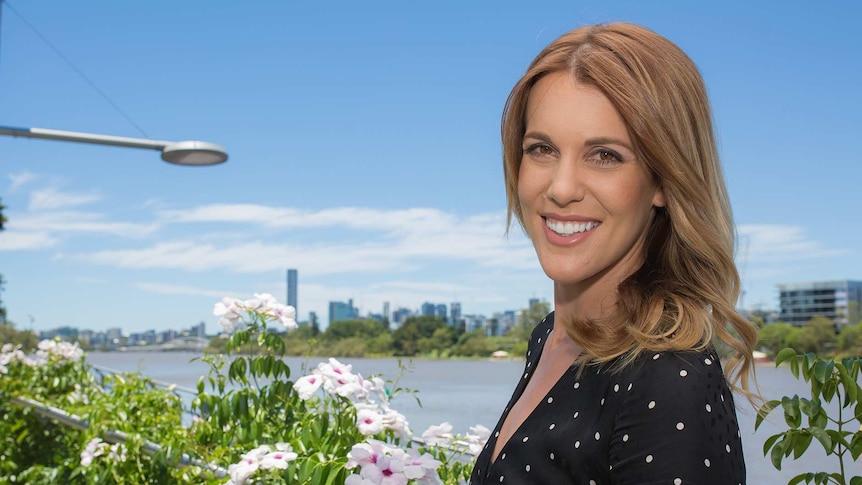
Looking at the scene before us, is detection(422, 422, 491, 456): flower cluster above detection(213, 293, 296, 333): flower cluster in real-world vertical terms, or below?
below

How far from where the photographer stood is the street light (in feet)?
22.4

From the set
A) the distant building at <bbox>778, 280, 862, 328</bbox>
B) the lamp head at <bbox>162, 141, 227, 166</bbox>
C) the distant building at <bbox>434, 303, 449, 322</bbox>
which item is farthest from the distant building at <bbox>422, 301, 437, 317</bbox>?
the distant building at <bbox>778, 280, 862, 328</bbox>

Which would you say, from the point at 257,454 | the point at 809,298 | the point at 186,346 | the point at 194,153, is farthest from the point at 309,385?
the point at 809,298

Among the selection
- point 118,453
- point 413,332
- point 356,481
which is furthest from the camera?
point 413,332

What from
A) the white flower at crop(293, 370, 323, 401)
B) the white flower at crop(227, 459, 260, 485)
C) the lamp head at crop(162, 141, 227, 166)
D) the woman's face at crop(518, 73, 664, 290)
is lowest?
the white flower at crop(227, 459, 260, 485)

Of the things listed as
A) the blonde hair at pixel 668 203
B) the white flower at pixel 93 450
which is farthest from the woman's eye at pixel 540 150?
the white flower at pixel 93 450

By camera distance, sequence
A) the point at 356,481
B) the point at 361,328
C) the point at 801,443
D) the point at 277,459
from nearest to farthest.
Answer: the point at 801,443 < the point at 356,481 < the point at 277,459 < the point at 361,328

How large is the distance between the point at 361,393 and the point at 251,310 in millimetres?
601

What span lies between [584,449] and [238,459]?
6.26ft

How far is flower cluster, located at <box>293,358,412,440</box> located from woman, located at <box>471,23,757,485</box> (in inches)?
40.9

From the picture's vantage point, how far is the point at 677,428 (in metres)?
1.02

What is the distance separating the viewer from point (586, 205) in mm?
1247

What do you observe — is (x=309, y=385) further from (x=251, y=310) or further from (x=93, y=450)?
(x=93, y=450)

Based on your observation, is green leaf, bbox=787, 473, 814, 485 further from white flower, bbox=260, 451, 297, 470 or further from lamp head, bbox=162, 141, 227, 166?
lamp head, bbox=162, 141, 227, 166
